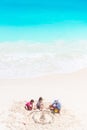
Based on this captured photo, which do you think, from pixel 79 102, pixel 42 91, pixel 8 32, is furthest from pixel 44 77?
pixel 8 32

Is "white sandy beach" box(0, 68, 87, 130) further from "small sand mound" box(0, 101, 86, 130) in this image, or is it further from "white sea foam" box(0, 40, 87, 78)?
"white sea foam" box(0, 40, 87, 78)

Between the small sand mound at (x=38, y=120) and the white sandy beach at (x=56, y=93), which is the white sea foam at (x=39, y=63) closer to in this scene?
the white sandy beach at (x=56, y=93)

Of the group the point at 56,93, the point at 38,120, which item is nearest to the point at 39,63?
the point at 56,93

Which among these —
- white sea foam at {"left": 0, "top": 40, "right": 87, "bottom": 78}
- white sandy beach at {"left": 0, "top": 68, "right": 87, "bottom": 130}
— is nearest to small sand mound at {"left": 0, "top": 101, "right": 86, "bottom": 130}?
white sandy beach at {"left": 0, "top": 68, "right": 87, "bottom": 130}

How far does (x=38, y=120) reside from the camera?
31.2ft

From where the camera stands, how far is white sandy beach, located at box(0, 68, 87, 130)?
973 centimetres

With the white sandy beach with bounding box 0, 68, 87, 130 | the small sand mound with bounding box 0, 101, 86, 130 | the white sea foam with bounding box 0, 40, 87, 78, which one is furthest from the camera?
the white sea foam with bounding box 0, 40, 87, 78

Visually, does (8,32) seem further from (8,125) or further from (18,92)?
(8,125)

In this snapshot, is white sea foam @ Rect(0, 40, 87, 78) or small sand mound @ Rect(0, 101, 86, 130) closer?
small sand mound @ Rect(0, 101, 86, 130)

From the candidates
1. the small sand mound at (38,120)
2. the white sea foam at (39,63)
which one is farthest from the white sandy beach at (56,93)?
the white sea foam at (39,63)

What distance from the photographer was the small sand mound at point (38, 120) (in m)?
9.09

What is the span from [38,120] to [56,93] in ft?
12.4

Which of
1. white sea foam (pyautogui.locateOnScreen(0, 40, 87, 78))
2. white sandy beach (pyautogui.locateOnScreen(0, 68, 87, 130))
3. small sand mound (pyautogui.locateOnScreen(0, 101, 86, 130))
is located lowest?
small sand mound (pyautogui.locateOnScreen(0, 101, 86, 130))

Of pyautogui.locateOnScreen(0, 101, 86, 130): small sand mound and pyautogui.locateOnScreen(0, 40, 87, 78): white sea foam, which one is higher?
pyautogui.locateOnScreen(0, 40, 87, 78): white sea foam
